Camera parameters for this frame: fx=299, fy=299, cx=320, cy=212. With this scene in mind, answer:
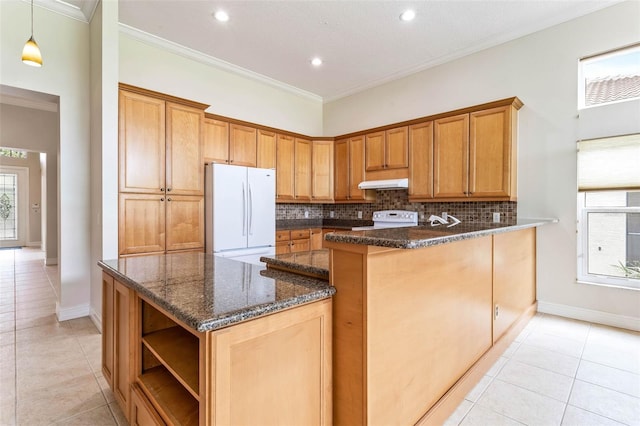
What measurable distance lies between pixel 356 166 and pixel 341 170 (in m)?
0.32

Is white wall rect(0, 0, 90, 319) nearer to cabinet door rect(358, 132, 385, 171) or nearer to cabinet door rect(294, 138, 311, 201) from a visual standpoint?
cabinet door rect(294, 138, 311, 201)

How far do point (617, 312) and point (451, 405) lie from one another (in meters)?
2.51

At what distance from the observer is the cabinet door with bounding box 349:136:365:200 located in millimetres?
4637

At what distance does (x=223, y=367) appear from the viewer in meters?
0.86

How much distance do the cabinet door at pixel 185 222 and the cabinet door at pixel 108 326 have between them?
4.79 ft

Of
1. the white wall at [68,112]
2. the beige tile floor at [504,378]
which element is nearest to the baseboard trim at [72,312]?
the white wall at [68,112]

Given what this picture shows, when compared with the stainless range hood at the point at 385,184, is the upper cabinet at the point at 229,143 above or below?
above

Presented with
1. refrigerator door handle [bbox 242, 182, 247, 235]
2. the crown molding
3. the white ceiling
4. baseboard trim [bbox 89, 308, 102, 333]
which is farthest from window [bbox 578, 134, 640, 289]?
baseboard trim [bbox 89, 308, 102, 333]

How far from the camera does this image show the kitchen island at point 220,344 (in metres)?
A: 0.87

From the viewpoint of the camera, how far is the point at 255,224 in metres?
3.89

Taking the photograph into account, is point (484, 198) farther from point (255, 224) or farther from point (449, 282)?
point (255, 224)

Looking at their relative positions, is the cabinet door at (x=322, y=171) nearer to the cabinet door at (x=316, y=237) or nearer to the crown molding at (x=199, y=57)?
the cabinet door at (x=316, y=237)

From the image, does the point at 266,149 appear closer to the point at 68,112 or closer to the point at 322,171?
the point at 322,171

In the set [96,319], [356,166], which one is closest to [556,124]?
[356,166]
